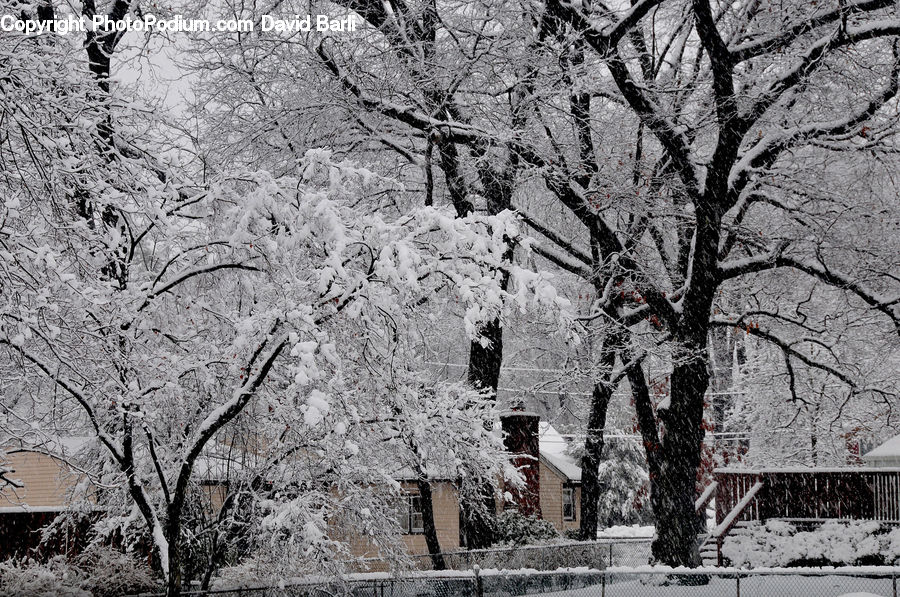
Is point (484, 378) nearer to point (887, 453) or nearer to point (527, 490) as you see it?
point (527, 490)

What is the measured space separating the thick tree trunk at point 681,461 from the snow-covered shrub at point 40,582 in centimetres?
907

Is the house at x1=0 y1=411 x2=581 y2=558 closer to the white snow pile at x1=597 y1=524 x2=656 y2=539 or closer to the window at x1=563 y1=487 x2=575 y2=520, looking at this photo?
the window at x1=563 y1=487 x2=575 y2=520

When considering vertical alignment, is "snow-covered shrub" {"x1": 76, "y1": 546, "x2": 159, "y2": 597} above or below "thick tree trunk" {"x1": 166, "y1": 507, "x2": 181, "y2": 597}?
below

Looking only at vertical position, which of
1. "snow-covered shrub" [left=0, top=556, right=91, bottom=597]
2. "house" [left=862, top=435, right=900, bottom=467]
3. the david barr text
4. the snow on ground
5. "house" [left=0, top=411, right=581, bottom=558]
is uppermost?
the david barr text

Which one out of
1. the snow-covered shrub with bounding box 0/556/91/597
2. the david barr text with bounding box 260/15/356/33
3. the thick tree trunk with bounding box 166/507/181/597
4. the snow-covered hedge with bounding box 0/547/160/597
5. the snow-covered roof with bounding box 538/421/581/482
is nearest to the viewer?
the thick tree trunk with bounding box 166/507/181/597

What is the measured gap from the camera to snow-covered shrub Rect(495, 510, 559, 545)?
20188 millimetres

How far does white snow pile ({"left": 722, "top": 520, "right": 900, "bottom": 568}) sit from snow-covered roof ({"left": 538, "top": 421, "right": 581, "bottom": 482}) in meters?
16.0

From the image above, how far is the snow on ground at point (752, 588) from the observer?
41.8 feet

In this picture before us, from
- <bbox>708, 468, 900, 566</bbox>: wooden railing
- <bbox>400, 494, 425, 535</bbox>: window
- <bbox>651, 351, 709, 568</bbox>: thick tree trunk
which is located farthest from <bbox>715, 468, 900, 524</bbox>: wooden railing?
<bbox>400, 494, 425, 535</bbox>: window

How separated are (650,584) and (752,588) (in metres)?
1.43

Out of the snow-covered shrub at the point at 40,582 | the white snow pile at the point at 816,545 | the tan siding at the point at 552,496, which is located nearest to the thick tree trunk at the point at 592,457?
the white snow pile at the point at 816,545

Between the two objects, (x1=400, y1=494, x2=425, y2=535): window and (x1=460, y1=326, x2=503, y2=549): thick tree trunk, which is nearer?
(x1=460, y1=326, x2=503, y2=549): thick tree trunk

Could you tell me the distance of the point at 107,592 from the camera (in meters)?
11.6

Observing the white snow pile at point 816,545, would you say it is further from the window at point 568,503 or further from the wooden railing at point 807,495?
the window at point 568,503
